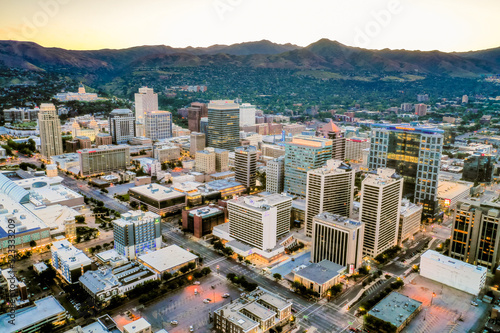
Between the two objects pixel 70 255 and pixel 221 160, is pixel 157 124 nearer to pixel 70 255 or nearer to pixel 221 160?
pixel 221 160

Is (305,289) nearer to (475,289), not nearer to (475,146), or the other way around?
(475,289)

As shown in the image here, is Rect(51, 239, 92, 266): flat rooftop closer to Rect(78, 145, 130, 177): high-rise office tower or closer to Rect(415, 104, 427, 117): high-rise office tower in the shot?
Rect(78, 145, 130, 177): high-rise office tower

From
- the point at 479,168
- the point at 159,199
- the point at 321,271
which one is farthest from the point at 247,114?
the point at 321,271

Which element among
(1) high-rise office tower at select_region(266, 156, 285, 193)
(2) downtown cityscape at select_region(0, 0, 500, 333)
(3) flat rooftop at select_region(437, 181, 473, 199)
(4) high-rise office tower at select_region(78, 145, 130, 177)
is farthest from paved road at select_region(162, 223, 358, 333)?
(4) high-rise office tower at select_region(78, 145, 130, 177)

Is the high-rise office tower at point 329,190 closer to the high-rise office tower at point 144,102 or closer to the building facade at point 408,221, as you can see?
the building facade at point 408,221

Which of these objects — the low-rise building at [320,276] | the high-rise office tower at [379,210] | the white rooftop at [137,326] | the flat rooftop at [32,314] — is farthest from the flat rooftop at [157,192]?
the high-rise office tower at [379,210]

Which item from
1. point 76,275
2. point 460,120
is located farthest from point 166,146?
point 460,120

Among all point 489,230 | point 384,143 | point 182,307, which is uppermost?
point 384,143
